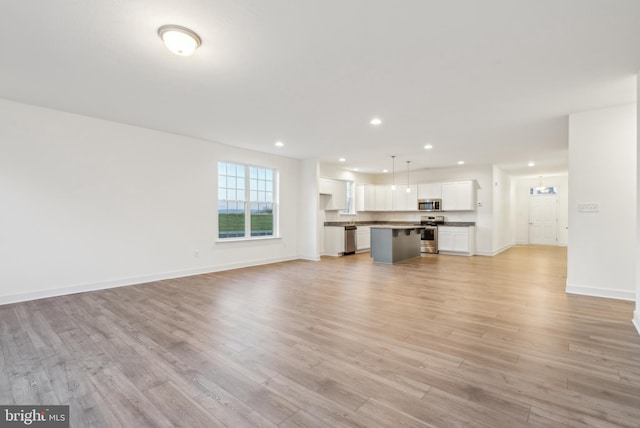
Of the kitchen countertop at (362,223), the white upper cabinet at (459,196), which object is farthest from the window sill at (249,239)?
the white upper cabinet at (459,196)

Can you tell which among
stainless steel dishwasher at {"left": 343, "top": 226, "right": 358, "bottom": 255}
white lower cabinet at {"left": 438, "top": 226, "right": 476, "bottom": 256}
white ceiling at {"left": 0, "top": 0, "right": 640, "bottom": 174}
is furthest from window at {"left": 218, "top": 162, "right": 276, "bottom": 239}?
white lower cabinet at {"left": 438, "top": 226, "right": 476, "bottom": 256}

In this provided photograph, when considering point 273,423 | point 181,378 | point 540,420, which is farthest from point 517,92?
point 181,378

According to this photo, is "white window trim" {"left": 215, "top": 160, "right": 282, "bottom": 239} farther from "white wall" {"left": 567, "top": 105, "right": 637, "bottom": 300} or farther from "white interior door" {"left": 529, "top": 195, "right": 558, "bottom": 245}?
"white interior door" {"left": 529, "top": 195, "right": 558, "bottom": 245}

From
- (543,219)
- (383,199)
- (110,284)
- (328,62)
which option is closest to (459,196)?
(383,199)

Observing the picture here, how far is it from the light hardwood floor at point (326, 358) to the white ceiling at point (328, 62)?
2689mm

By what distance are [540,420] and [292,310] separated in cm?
255

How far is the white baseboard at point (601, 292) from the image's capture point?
13.4 feet

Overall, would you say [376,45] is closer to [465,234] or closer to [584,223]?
[584,223]

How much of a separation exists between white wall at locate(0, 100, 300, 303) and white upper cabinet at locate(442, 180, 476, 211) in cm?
654

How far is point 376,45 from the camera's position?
2648 mm

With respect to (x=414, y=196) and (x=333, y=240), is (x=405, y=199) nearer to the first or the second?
(x=414, y=196)

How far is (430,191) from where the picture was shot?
9547 millimetres

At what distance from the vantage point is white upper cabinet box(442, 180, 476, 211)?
347 inches

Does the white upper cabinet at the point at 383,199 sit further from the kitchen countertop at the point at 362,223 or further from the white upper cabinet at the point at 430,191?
the white upper cabinet at the point at 430,191
